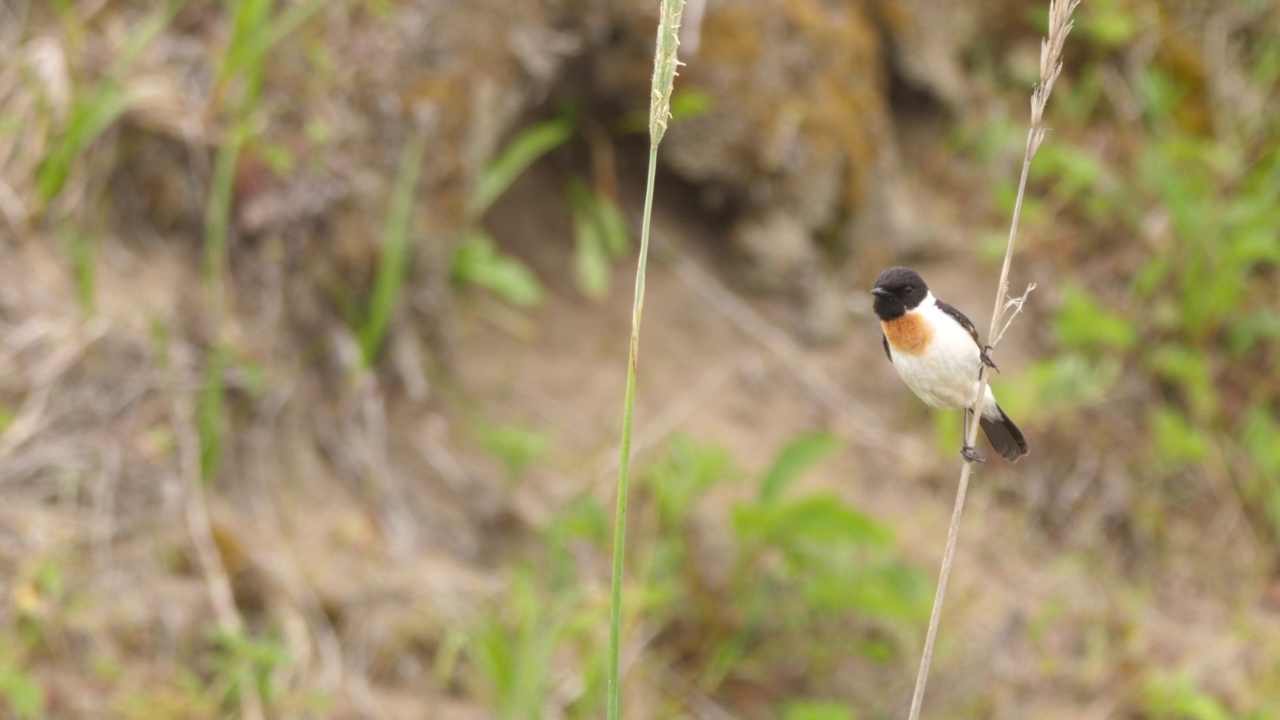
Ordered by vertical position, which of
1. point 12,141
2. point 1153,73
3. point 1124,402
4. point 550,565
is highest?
point 1153,73

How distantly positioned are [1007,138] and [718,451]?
2828 mm

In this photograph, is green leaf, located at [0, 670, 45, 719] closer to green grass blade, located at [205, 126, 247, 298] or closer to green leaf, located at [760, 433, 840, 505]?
green grass blade, located at [205, 126, 247, 298]

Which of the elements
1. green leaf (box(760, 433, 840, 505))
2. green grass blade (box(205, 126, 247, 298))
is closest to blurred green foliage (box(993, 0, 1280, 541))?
green leaf (box(760, 433, 840, 505))

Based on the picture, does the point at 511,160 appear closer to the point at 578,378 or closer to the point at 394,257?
the point at 394,257

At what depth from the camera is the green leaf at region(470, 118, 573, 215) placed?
430 centimetres

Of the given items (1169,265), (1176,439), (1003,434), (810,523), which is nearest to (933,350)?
(1003,434)

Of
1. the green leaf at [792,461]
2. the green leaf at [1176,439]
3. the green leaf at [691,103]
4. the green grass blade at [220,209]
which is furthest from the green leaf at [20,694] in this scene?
the green leaf at [1176,439]

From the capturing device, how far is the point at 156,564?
136 inches

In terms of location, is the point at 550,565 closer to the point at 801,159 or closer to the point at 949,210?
the point at 801,159

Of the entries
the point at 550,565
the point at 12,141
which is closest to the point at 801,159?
the point at 550,565

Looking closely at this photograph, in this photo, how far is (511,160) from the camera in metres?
4.34

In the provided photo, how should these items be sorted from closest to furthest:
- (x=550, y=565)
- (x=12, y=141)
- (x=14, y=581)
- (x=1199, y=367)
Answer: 1. (x=14, y=581)
2. (x=12, y=141)
3. (x=550, y=565)
4. (x=1199, y=367)

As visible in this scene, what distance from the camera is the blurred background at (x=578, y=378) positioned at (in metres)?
3.55

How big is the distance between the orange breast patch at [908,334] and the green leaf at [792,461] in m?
2.24
